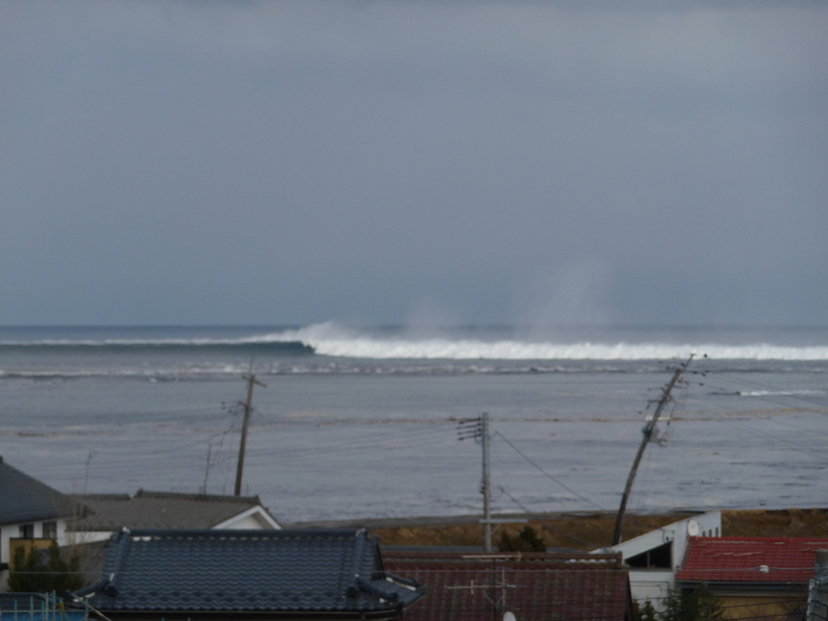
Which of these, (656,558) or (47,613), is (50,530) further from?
(656,558)

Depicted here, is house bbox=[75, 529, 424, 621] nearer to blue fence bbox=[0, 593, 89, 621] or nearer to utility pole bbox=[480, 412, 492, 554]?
blue fence bbox=[0, 593, 89, 621]

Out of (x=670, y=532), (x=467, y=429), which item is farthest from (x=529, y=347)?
(x=670, y=532)

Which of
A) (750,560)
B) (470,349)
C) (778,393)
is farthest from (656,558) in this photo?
(470,349)

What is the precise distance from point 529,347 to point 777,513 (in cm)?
13228

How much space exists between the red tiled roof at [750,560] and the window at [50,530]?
40.8 ft

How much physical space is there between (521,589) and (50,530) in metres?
10.8

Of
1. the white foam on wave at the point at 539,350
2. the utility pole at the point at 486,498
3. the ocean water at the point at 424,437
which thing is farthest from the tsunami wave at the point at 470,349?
the utility pole at the point at 486,498

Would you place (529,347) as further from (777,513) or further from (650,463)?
(777,513)

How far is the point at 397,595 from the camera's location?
35.9 ft

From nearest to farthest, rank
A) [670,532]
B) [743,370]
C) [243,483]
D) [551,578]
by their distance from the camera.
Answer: [551,578] → [670,532] → [243,483] → [743,370]

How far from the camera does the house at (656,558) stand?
19.1m

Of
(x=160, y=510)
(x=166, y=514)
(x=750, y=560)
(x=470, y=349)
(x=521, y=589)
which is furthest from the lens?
(x=470, y=349)

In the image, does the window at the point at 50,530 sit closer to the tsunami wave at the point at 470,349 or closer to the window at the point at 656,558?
the window at the point at 656,558

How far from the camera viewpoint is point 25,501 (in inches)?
888
